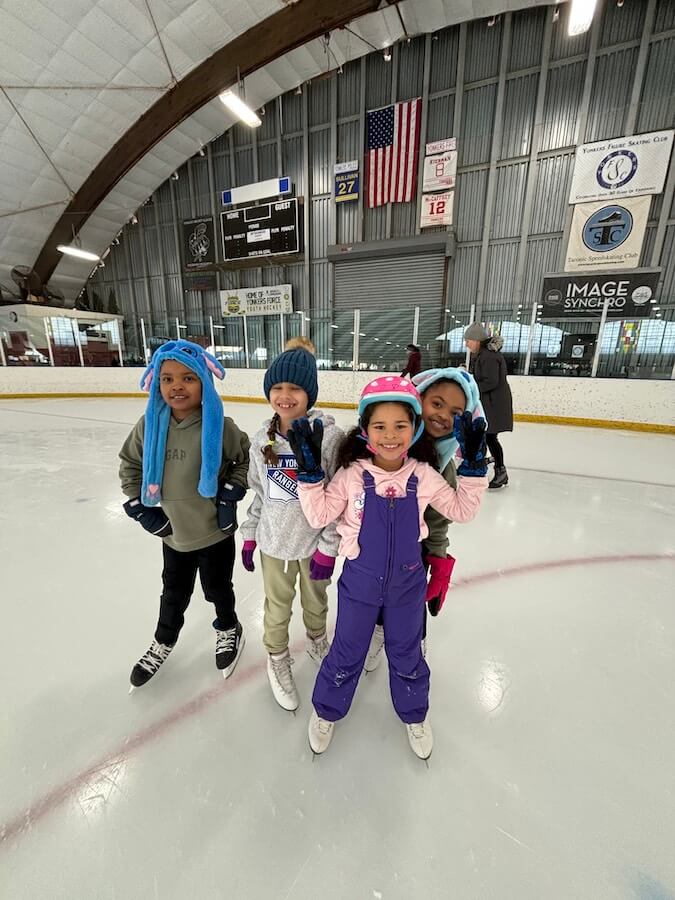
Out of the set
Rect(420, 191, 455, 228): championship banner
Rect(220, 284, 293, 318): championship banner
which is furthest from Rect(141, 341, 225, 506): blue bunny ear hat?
Rect(220, 284, 293, 318): championship banner

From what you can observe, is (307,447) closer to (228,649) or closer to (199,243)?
(228,649)

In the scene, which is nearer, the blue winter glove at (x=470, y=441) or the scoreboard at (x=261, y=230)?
the blue winter glove at (x=470, y=441)

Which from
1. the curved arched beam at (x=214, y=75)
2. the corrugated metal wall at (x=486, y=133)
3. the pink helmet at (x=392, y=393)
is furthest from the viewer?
the corrugated metal wall at (x=486, y=133)

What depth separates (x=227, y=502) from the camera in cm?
112

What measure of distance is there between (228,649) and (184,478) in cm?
63

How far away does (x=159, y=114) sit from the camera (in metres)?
9.20

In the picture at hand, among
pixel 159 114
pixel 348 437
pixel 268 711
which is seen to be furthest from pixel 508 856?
pixel 159 114

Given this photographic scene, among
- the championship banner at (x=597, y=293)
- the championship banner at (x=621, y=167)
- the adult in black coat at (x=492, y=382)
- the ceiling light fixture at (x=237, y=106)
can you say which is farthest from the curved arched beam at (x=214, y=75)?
the adult in black coat at (x=492, y=382)

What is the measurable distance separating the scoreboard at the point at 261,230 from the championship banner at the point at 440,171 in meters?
3.53

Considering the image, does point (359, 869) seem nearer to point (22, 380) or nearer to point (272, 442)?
point (272, 442)

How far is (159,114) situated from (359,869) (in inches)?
521

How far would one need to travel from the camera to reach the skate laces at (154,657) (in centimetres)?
120

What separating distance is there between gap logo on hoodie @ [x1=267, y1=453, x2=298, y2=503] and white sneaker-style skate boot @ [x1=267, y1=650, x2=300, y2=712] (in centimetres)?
52

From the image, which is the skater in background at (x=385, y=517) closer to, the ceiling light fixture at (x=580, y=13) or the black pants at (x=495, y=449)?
the black pants at (x=495, y=449)
